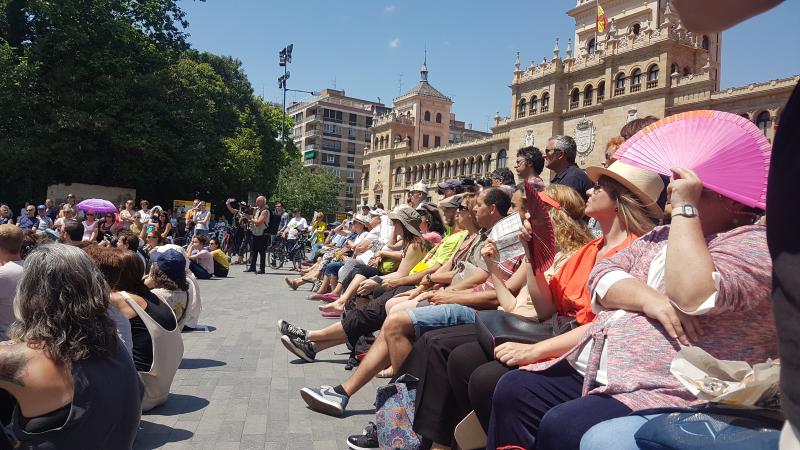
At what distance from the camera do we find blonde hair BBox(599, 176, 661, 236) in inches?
128

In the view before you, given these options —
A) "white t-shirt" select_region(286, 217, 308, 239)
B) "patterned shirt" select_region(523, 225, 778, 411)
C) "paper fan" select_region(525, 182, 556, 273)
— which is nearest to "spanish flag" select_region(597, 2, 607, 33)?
"white t-shirt" select_region(286, 217, 308, 239)

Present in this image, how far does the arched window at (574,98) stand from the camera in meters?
48.1

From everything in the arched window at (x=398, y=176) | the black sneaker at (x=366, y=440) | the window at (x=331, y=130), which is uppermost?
the window at (x=331, y=130)

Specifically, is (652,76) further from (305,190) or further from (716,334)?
Result: (716,334)

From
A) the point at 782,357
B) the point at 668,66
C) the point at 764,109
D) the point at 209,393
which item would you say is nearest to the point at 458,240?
the point at 209,393

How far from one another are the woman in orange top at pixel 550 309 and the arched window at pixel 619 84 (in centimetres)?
4432

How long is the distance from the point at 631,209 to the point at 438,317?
1.70m

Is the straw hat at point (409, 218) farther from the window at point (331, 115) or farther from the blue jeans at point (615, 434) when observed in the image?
the window at point (331, 115)

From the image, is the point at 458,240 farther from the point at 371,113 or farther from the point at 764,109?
the point at 371,113

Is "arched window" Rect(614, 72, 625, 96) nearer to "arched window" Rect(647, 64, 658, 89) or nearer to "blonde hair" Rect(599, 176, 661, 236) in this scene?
"arched window" Rect(647, 64, 658, 89)

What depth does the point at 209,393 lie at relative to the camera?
202 inches

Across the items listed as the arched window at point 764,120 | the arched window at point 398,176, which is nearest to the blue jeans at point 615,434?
the arched window at point 764,120

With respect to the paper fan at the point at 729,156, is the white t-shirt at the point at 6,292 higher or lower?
lower

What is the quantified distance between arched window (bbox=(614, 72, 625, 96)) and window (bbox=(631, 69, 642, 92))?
0.81 meters
